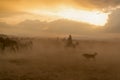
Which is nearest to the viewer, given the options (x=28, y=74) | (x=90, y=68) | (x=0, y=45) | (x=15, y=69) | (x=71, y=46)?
(x=28, y=74)

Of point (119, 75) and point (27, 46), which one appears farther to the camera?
point (27, 46)

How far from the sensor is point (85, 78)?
2562cm

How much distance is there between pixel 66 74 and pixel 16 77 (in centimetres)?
472

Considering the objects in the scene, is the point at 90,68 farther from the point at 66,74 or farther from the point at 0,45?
the point at 0,45

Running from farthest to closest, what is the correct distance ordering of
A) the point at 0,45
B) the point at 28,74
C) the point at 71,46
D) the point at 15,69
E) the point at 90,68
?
1. the point at 71,46
2. the point at 0,45
3. the point at 90,68
4. the point at 15,69
5. the point at 28,74

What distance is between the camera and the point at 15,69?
96.9 feet

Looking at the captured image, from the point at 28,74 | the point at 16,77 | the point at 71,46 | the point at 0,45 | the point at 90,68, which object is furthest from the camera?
the point at 71,46

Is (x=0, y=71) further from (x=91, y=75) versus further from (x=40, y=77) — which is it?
(x=91, y=75)

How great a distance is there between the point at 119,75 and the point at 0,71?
10882 millimetres

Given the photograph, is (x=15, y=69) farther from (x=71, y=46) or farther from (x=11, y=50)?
(x=71, y=46)

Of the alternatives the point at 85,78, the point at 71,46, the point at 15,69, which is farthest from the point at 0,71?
the point at 71,46

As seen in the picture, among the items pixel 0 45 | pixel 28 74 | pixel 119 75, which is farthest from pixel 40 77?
pixel 0 45

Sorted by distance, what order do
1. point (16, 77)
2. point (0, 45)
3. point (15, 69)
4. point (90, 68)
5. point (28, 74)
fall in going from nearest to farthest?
point (16, 77) → point (28, 74) → point (15, 69) → point (90, 68) → point (0, 45)

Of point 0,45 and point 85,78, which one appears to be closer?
point 85,78
